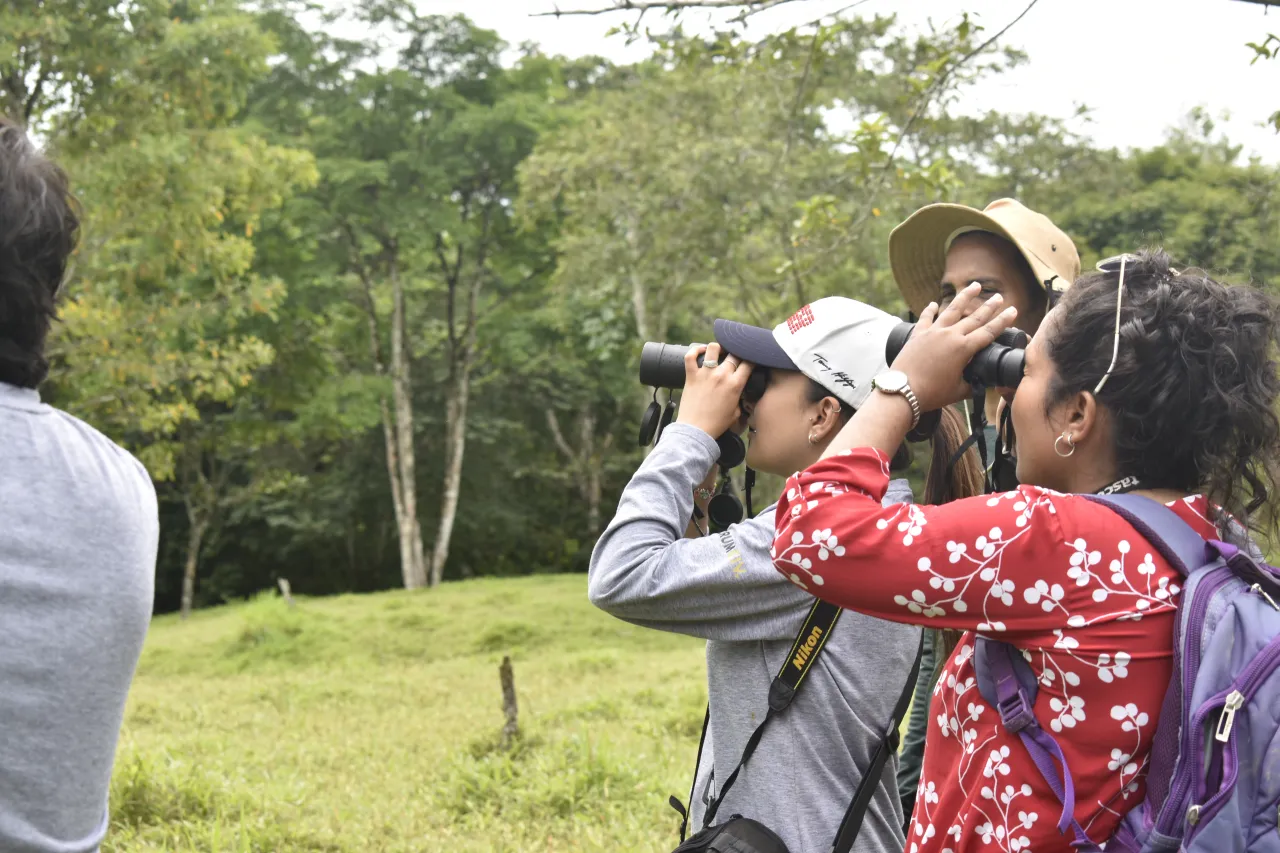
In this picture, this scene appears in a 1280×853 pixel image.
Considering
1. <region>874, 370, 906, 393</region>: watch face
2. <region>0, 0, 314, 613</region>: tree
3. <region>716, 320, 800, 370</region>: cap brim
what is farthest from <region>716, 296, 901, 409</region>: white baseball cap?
<region>0, 0, 314, 613</region>: tree

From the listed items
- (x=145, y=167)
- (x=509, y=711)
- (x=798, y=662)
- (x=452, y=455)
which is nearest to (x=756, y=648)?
(x=798, y=662)

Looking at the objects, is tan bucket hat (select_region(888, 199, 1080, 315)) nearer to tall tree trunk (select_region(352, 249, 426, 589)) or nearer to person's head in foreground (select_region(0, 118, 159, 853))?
person's head in foreground (select_region(0, 118, 159, 853))

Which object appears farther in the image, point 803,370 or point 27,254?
point 803,370

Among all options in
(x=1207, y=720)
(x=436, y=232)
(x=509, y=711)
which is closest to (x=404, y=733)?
(x=509, y=711)

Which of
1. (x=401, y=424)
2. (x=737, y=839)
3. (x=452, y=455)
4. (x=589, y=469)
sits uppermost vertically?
(x=737, y=839)

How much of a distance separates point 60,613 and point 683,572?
0.83 m

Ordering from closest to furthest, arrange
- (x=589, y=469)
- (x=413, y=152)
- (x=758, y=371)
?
(x=758, y=371) → (x=413, y=152) → (x=589, y=469)

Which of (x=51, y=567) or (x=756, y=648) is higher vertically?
(x=51, y=567)

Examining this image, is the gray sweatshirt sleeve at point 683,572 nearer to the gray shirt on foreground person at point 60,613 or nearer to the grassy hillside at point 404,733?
the gray shirt on foreground person at point 60,613

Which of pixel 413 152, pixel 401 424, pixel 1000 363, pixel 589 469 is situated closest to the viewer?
pixel 1000 363

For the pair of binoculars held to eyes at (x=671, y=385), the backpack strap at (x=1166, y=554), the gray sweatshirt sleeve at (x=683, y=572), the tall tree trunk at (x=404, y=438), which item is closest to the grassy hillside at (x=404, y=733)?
the pair of binoculars held to eyes at (x=671, y=385)

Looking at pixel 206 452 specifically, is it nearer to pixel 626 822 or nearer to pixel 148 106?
pixel 148 106

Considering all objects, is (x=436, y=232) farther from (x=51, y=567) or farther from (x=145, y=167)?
(x=51, y=567)

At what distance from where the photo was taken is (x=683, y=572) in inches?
68.5
